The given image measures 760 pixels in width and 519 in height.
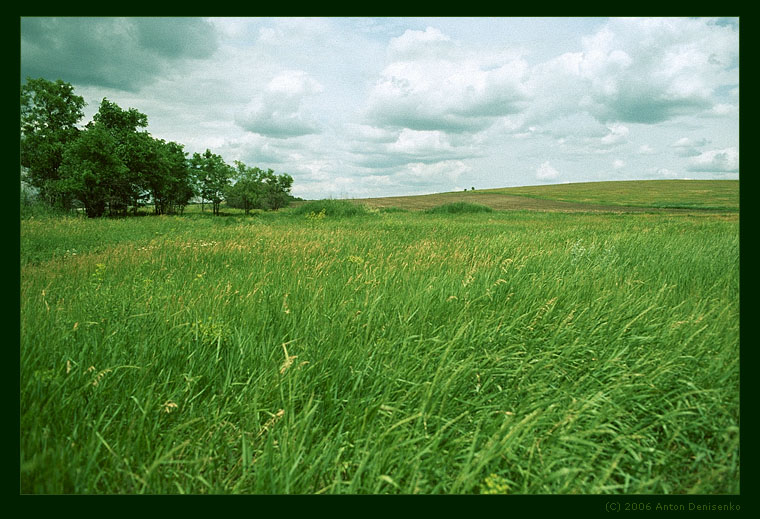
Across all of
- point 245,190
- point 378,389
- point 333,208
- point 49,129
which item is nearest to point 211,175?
point 245,190

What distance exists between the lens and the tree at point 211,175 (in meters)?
48.4

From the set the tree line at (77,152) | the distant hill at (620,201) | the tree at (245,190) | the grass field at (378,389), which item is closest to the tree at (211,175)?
the tree at (245,190)

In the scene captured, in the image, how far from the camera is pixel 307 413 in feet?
5.56

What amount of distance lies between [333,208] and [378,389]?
918 inches

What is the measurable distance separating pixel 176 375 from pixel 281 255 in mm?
4082

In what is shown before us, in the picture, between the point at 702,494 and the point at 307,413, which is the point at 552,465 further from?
the point at 307,413

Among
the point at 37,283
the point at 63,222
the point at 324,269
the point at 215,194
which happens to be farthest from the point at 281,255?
the point at 215,194

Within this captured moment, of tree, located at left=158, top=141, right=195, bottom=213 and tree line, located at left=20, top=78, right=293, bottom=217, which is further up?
tree, located at left=158, top=141, right=195, bottom=213

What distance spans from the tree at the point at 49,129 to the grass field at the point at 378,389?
88.7 inches

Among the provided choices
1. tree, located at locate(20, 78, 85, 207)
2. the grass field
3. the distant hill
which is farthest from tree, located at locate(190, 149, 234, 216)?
the grass field

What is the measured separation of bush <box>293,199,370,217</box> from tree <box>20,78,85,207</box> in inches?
593

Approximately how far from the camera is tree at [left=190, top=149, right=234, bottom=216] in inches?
1906

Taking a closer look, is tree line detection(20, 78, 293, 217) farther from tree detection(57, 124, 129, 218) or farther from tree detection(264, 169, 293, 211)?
tree detection(264, 169, 293, 211)
